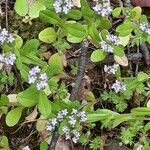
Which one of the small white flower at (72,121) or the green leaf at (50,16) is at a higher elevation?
the green leaf at (50,16)

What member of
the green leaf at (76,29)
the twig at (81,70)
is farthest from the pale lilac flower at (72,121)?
the green leaf at (76,29)

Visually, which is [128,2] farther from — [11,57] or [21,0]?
[11,57]

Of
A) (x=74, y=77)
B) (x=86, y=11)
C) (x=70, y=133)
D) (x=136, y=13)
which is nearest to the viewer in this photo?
(x=86, y=11)

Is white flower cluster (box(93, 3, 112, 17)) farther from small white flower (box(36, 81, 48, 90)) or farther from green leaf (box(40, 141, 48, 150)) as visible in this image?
green leaf (box(40, 141, 48, 150))

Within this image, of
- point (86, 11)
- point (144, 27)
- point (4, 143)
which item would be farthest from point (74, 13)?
point (4, 143)

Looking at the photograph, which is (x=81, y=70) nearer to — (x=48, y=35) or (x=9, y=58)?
(x=48, y=35)

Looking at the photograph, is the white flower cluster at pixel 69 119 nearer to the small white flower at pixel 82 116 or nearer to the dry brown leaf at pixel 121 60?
the small white flower at pixel 82 116
